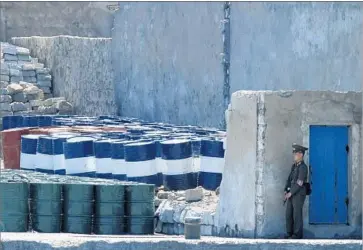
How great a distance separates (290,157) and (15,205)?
3.43 m

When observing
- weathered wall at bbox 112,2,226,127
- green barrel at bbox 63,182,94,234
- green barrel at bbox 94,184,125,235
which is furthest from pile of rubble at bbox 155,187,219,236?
weathered wall at bbox 112,2,226,127

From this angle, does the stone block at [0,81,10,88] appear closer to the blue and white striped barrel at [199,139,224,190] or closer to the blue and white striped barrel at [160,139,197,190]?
the blue and white striped barrel at [160,139,197,190]

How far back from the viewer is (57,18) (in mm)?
39875

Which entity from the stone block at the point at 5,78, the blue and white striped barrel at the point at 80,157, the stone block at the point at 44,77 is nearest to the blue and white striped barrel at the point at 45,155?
the blue and white striped barrel at the point at 80,157

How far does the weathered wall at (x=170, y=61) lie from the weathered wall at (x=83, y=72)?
26.3 inches

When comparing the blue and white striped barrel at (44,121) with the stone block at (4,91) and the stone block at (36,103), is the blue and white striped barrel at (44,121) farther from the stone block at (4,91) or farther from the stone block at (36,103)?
the stone block at (36,103)

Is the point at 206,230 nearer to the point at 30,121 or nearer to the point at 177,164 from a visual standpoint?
the point at 177,164

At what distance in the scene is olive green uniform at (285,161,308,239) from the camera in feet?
41.1

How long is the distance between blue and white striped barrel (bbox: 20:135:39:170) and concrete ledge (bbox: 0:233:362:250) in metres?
6.06

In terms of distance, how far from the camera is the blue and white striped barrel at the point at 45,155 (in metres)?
17.1

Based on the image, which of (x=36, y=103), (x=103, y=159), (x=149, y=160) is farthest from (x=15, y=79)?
(x=149, y=160)

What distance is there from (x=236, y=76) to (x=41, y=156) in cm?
595

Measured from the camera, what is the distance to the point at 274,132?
1286 centimetres

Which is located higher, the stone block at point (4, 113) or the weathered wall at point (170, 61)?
the weathered wall at point (170, 61)
